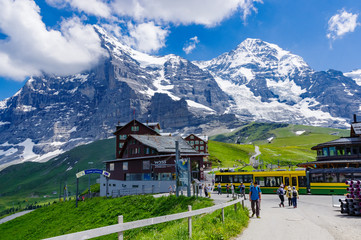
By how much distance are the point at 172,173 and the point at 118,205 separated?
1841cm

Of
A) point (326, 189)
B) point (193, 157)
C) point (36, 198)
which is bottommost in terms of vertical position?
point (36, 198)

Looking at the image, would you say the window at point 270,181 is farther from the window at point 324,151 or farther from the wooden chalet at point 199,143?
the wooden chalet at point 199,143

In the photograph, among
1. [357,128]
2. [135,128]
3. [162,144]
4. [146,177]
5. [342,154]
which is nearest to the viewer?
[342,154]

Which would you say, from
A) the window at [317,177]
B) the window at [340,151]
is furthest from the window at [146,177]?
the window at [340,151]

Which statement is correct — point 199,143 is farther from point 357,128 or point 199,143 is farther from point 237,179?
point 237,179

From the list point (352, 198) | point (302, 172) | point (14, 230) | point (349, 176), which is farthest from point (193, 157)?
point (352, 198)

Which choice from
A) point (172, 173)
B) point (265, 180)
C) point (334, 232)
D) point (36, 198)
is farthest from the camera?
point (36, 198)

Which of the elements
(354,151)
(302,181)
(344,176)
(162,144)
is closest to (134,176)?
(162,144)

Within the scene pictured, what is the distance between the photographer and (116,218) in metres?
33.6

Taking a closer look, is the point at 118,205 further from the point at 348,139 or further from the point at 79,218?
the point at 348,139

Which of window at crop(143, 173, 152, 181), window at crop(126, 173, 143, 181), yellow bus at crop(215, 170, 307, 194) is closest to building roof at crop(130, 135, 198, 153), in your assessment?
window at crop(143, 173, 152, 181)

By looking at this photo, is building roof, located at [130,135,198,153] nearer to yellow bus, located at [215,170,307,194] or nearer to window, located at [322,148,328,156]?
yellow bus, located at [215,170,307,194]

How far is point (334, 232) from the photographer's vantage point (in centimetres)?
1314

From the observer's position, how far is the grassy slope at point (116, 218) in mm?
13511
